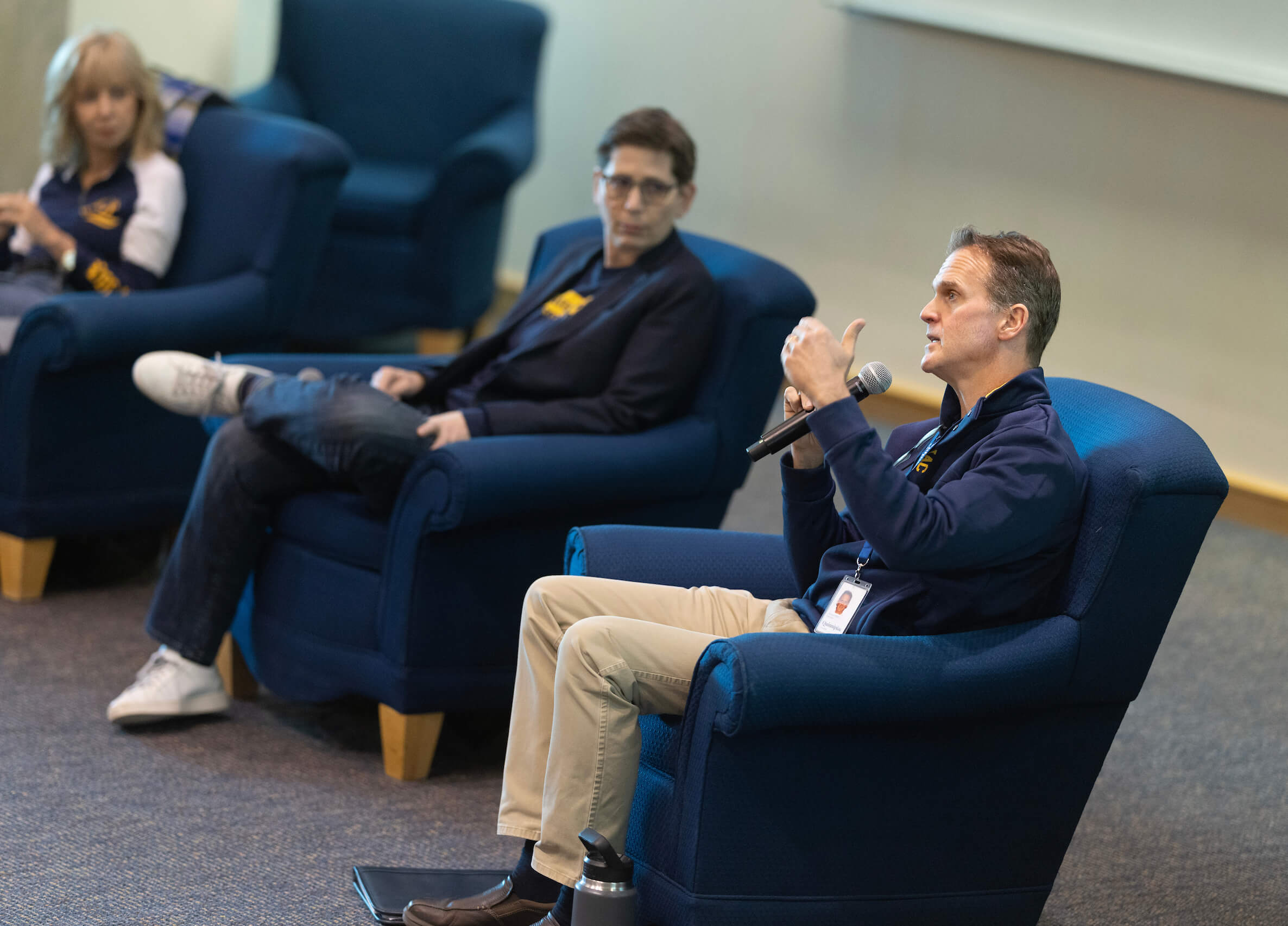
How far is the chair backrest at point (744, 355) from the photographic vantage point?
2.72m

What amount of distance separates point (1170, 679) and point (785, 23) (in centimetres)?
279

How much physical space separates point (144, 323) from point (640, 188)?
1117 mm

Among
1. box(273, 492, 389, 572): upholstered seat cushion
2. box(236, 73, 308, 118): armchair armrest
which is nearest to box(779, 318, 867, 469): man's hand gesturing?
box(273, 492, 389, 572): upholstered seat cushion

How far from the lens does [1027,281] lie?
6.17 ft

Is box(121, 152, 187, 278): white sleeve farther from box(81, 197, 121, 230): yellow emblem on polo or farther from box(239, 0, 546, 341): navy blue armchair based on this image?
box(239, 0, 546, 341): navy blue armchair

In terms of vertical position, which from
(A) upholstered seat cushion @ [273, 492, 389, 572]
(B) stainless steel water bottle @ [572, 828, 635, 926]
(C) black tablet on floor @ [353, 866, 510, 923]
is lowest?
(C) black tablet on floor @ [353, 866, 510, 923]

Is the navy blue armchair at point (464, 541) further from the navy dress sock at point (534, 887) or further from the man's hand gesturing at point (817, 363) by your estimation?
the man's hand gesturing at point (817, 363)

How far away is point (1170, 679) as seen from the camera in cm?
324

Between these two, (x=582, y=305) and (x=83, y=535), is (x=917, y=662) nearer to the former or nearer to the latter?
(x=582, y=305)

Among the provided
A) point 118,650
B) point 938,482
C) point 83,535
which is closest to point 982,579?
point 938,482

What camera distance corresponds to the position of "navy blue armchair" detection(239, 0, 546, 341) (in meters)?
4.83

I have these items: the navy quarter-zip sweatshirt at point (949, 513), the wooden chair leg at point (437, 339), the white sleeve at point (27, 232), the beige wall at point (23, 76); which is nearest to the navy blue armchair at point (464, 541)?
the navy quarter-zip sweatshirt at point (949, 513)

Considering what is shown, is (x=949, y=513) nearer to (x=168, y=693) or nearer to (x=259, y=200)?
(x=168, y=693)

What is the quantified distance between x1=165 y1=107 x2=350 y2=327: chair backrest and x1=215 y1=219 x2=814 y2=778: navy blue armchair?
957mm
